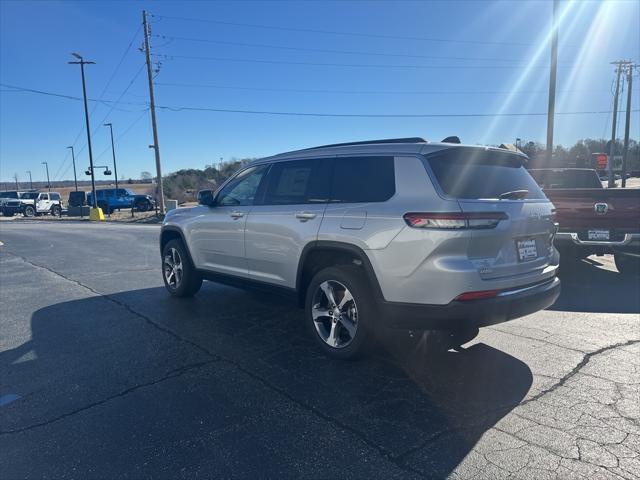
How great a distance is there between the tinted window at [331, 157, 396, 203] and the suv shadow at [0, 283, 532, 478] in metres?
1.48

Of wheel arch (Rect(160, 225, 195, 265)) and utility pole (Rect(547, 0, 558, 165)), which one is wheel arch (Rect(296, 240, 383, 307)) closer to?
wheel arch (Rect(160, 225, 195, 265))

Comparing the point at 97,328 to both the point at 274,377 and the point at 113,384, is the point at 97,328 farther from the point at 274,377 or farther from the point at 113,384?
the point at 274,377

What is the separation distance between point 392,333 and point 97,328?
3.35 meters

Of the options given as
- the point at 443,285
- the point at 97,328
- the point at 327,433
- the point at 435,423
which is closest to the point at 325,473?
the point at 327,433

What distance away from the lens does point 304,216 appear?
4.33m

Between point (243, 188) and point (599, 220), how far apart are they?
5.57 metres

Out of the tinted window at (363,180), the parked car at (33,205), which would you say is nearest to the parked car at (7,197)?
the parked car at (33,205)

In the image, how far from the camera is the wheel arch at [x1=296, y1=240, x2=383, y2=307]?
3754 mm

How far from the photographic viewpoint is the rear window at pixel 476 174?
140 inches

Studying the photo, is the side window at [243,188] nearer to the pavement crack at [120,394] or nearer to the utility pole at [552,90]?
the pavement crack at [120,394]

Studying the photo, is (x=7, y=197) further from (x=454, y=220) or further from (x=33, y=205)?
(x=454, y=220)

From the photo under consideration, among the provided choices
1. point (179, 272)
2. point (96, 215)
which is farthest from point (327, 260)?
A: point (96, 215)

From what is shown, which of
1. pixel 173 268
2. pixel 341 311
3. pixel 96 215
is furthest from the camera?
pixel 96 215

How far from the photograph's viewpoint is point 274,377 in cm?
383
